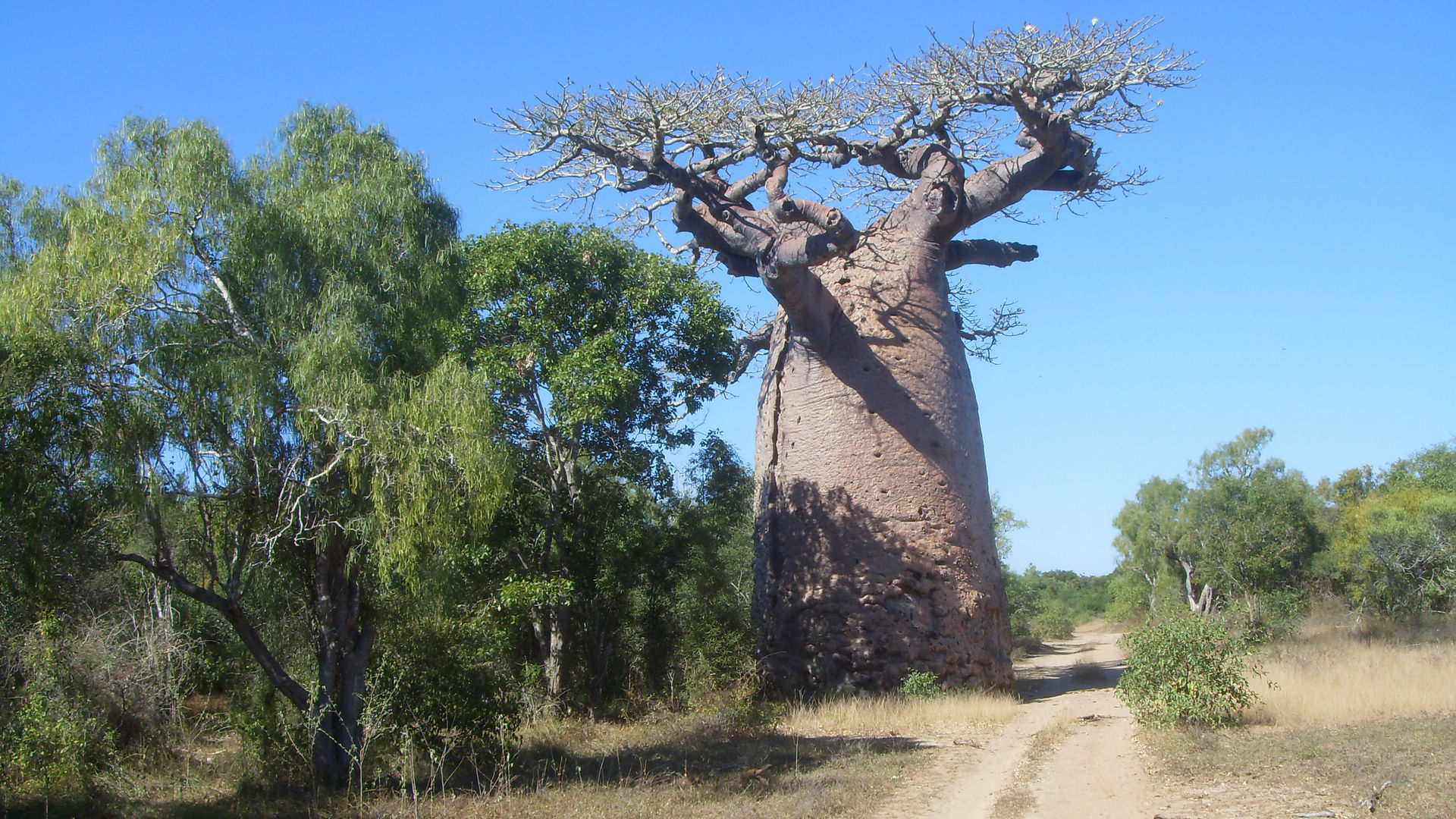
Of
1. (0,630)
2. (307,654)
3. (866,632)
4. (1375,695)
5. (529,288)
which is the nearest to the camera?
(0,630)

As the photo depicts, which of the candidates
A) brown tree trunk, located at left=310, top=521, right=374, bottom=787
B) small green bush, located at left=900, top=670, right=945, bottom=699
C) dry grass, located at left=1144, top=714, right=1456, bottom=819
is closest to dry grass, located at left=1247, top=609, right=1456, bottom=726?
dry grass, located at left=1144, top=714, right=1456, bottom=819

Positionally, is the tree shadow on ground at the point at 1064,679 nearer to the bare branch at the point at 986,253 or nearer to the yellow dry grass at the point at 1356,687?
the yellow dry grass at the point at 1356,687

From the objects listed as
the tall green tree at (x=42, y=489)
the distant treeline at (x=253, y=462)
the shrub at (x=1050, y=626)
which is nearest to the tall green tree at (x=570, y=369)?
the distant treeline at (x=253, y=462)

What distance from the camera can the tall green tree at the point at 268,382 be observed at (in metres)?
4.90

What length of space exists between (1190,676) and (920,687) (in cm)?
220

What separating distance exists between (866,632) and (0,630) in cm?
604

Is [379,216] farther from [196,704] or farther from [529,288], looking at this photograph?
[196,704]

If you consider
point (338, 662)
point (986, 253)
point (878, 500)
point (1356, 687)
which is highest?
point (986, 253)

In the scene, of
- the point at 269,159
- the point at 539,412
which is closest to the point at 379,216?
the point at 269,159

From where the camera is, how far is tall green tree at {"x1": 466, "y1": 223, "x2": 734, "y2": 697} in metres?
8.86

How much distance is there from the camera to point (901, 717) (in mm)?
7641

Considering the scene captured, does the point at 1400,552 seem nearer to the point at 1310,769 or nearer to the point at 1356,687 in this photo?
the point at 1356,687

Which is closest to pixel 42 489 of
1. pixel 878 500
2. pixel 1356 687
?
pixel 878 500

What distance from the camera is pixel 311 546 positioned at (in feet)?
19.0
